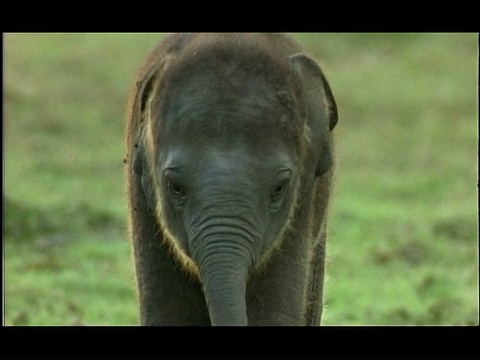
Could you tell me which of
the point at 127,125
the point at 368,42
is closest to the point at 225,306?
the point at 127,125

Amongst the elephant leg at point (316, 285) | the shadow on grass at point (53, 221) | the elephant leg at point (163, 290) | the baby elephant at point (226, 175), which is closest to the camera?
the baby elephant at point (226, 175)

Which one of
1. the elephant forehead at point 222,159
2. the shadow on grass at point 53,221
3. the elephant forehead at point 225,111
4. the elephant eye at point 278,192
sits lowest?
the shadow on grass at point 53,221

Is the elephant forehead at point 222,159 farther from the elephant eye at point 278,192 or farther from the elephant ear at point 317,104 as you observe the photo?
the elephant ear at point 317,104

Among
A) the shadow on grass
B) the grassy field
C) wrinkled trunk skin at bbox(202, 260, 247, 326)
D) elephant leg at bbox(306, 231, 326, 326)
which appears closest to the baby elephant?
wrinkled trunk skin at bbox(202, 260, 247, 326)

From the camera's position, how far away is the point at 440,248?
15.1 metres

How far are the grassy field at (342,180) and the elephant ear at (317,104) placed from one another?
1.40 m

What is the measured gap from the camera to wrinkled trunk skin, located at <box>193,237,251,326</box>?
5.33m

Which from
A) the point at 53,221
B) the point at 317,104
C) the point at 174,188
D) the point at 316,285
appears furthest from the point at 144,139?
the point at 53,221

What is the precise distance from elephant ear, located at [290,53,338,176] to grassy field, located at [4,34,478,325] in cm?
A: 140

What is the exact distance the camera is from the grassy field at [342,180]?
12.0 metres

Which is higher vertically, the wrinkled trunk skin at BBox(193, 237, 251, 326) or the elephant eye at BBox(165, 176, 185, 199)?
the elephant eye at BBox(165, 176, 185, 199)

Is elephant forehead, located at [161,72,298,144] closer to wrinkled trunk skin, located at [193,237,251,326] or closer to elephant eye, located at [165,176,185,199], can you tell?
elephant eye, located at [165,176,185,199]

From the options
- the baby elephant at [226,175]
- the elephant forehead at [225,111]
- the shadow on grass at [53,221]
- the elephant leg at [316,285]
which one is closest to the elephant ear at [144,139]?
the baby elephant at [226,175]

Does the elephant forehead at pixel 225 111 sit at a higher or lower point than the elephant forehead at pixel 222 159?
higher
